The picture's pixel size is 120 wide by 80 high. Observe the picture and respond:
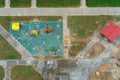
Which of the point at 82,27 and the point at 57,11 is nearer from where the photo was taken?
the point at 82,27

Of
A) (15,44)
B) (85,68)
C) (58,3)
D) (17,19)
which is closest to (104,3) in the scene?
(58,3)

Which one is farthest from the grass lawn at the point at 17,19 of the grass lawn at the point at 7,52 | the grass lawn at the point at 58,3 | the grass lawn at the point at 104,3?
the grass lawn at the point at 104,3

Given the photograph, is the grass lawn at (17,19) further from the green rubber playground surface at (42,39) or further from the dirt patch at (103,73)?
the dirt patch at (103,73)

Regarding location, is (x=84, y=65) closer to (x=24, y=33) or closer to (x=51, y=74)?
(x=51, y=74)

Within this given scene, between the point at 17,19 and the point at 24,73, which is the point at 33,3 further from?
the point at 24,73

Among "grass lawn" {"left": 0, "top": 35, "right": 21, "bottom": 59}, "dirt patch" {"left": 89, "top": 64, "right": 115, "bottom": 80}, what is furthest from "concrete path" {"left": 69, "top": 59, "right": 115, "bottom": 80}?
"grass lawn" {"left": 0, "top": 35, "right": 21, "bottom": 59}

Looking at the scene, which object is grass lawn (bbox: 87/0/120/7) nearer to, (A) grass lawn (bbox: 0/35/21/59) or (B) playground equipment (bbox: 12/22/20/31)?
(B) playground equipment (bbox: 12/22/20/31)
